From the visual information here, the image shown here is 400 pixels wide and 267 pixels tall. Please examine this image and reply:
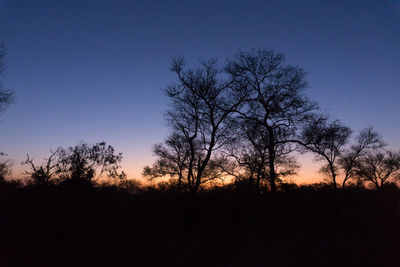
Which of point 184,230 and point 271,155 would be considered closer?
point 184,230

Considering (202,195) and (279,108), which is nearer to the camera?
(202,195)

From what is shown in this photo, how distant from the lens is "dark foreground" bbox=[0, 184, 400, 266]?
25.1 ft

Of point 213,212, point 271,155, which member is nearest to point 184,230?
point 213,212

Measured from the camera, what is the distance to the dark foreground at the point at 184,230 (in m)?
7.64

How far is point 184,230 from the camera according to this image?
10.8m

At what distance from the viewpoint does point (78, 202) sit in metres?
9.93

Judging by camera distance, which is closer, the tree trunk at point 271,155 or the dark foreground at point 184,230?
the dark foreground at point 184,230

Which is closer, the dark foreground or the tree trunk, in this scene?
the dark foreground

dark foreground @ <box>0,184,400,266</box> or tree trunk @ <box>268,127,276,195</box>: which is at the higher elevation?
tree trunk @ <box>268,127,276,195</box>

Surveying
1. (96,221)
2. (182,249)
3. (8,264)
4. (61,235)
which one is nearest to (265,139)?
(182,249)

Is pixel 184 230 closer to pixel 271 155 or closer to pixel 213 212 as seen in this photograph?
pixel 213 212

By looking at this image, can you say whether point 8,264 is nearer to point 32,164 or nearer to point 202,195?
point 32,164

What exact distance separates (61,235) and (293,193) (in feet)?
41.2

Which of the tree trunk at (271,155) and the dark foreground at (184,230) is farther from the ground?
the tree trunk at (271,155)
